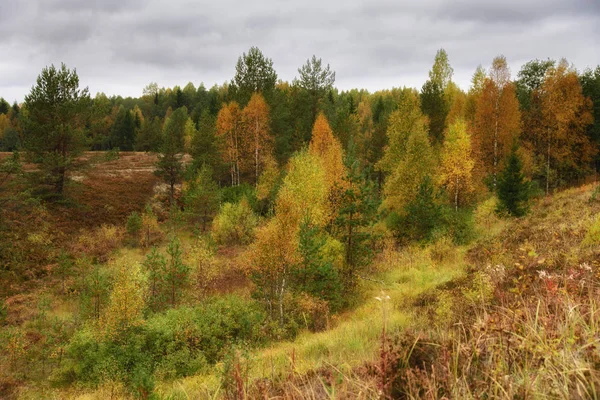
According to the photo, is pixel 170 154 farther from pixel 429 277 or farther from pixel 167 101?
pixel 167 101

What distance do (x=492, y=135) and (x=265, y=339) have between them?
25.7 metres

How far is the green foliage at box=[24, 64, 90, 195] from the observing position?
28188mm

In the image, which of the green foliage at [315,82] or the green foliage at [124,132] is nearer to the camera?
the green foliage at [315,82]

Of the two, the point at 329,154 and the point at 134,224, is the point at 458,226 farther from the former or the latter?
the point at 134,224

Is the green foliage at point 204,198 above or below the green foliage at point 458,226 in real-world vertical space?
above

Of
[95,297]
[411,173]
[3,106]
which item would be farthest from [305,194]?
[3,106]

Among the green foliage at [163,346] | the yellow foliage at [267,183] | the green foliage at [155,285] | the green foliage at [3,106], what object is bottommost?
the green foliage at [163,346]

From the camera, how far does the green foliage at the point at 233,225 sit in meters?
29.0

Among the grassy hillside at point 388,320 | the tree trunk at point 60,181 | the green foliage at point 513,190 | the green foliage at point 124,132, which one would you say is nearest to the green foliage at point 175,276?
the grassy hillside at point 388,320

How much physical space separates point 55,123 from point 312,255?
2573 cm

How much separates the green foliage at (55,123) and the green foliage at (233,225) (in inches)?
513

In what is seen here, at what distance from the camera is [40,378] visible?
13.6m

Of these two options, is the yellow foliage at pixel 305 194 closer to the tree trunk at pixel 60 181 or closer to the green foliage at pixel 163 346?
the green foliage at pixel 163 346

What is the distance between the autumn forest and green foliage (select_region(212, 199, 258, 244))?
0.19 m
